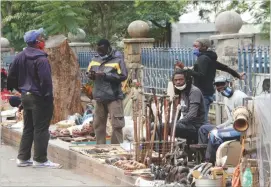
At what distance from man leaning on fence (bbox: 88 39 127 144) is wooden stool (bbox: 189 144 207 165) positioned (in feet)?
6.27

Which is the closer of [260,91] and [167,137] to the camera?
[167,137]

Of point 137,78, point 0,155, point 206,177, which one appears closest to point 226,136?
point 206,177

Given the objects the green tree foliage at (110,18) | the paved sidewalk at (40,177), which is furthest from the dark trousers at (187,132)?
the green tree foliage at (110,18)

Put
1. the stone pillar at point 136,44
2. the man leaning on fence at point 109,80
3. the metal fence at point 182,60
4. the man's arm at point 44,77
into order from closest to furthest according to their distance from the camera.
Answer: the man's arm at point 44,77
the man leaning on fence at point 109,80
the metal fence at point 182,60
the stone pillar at point 136,44

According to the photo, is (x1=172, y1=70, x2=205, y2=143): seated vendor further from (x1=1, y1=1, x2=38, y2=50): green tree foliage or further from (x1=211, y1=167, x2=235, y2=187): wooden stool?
(x1=1, y1=1, x2=38, y2=50): green tree foliage

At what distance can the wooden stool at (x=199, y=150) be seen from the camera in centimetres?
938

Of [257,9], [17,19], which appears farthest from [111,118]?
[17,19]

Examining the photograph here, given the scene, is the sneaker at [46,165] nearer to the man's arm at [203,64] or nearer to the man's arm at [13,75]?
the man's arm at [13,75]

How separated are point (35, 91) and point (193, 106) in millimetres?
2228

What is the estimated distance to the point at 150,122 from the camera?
9.59 metres

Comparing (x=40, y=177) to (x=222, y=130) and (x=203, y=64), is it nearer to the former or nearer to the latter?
(x=222, y=130)

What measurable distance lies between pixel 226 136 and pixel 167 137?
2.94 ft

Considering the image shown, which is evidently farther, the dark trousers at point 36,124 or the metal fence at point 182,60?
the metal fence at point 182,60

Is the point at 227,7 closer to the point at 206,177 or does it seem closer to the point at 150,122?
the point at 150,122
